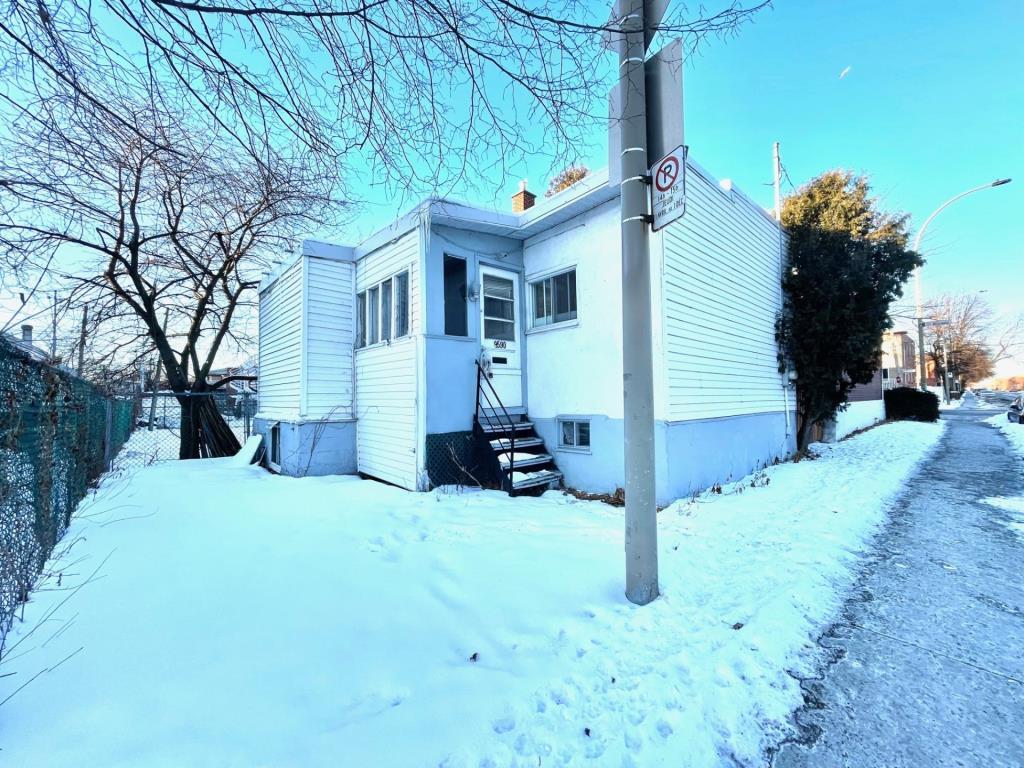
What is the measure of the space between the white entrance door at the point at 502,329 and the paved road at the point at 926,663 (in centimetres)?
532

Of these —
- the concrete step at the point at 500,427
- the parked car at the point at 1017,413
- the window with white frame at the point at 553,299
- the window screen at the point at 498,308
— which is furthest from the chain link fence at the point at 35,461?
the parked car at the point at 1017,413

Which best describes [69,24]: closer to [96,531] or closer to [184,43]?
[184,43]

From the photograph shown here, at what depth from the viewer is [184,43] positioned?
226 centimetres

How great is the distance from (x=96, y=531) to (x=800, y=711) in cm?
612

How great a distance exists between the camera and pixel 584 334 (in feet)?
23.1

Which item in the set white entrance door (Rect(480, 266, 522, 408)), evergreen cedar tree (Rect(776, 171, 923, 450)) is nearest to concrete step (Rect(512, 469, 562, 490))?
white entrance door (Rect(480, 266, 522, 408))

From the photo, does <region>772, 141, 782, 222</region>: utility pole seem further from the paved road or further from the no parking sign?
the no parking sign

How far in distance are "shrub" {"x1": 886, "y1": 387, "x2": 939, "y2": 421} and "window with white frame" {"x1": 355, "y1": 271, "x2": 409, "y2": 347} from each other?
23581mm

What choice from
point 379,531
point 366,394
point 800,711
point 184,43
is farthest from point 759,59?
point 366,394

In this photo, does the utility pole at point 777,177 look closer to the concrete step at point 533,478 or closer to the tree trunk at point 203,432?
the concrete step at point 533,478

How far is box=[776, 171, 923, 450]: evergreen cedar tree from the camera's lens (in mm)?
9688

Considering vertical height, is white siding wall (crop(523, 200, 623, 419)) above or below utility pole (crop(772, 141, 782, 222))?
below

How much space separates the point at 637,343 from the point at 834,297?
934 centimetres

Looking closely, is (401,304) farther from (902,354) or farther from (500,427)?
(902,354)
